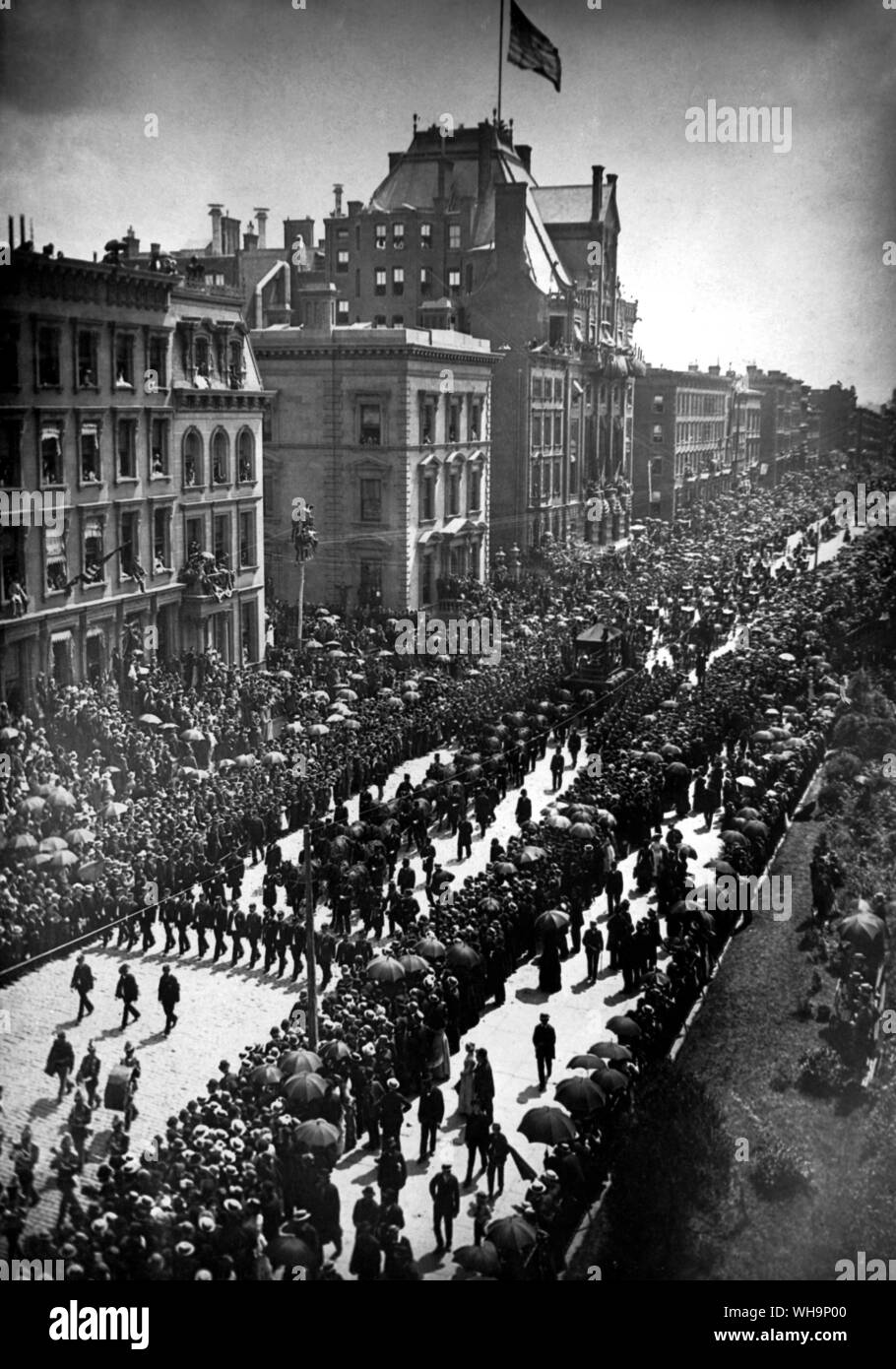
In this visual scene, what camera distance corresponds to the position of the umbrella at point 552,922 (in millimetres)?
21297

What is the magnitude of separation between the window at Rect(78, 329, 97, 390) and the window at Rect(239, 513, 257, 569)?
30.1 feet

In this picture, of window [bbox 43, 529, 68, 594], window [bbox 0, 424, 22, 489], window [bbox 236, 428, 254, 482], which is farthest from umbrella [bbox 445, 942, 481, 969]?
window [bbox 236, 428, 254, 482]

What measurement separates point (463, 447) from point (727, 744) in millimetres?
22129

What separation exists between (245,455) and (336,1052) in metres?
27.9

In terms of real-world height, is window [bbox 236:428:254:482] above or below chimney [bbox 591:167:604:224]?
below

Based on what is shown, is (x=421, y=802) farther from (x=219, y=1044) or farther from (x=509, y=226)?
(x=509, y=226)

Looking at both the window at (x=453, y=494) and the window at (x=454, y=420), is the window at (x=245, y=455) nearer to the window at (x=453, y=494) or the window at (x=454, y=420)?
the window at (x=453, y=494)

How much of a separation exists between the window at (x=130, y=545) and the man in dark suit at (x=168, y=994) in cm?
1733

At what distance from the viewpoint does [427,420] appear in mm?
49781

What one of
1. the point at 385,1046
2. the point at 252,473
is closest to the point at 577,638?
the point at 252,473

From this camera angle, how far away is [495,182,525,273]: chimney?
4322cm

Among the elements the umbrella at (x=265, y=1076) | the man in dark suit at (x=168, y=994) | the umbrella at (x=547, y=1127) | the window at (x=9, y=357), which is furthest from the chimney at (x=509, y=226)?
the umbrella at (x=547, y=1127)

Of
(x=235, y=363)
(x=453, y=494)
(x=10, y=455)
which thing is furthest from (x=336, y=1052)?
(x=453, y=494)

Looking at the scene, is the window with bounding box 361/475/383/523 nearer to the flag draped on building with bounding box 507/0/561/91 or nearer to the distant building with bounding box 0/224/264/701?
the distant building with bounding box 0/224/264/701
